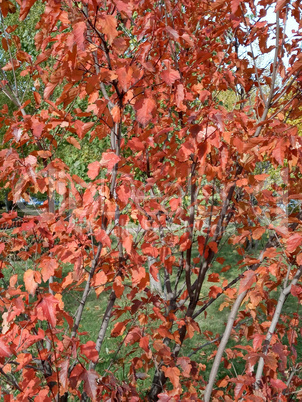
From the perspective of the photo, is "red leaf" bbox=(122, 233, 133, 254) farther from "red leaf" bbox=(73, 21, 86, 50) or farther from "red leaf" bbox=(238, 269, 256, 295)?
"red leaf" bbox=(73, 21, 86, 50)

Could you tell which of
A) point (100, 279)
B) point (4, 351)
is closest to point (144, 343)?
point (100, 279)

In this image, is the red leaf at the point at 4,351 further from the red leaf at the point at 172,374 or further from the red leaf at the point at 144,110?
the red leaf at the point at 144,110

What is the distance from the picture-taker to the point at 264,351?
199 cm

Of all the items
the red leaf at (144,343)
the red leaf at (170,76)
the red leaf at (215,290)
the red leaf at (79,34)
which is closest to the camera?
the red leaf at (79,34)

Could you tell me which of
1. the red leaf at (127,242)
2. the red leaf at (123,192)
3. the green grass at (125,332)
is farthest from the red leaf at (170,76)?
the green grass at (125,332)

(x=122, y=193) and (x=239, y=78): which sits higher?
(x=239, y=78)

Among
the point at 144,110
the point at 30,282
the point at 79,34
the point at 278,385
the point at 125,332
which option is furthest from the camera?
the point at 125,332

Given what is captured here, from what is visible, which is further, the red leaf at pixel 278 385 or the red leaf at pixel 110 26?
the red leaf at pixel 278 385

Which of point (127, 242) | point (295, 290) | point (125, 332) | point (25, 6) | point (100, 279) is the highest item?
point (25, 6)

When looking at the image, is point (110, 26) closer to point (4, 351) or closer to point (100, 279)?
point (100, 279)

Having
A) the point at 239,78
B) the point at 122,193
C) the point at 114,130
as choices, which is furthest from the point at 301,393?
the point at 239,78

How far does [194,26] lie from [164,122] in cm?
112

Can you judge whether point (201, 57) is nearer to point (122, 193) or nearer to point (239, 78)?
point (239, 78)

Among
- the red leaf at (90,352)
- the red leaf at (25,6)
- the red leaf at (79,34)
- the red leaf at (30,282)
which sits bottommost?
the red leaf at (90,352)
